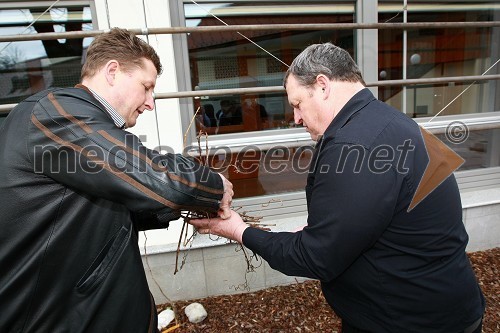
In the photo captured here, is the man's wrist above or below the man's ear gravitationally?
below

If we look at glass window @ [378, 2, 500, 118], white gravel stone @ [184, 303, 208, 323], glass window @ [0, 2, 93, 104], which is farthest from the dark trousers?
glass window @ [0, 2, 93, 104]

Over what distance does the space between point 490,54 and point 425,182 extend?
451 cm

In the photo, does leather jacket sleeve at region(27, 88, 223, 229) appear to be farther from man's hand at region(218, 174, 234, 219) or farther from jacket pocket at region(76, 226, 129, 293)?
man's hand at region(218, 174, 234, 219)

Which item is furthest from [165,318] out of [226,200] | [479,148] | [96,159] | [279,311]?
[479,148]

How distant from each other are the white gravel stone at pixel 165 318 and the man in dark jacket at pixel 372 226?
194 centimetres

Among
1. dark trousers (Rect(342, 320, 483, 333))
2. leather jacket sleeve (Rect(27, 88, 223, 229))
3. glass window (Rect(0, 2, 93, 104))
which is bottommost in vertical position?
dark trousers (Rect(342, 320, 483, 333))

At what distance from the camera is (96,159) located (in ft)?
3.84

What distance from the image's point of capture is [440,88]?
4570 mm

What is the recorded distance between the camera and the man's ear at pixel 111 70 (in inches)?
58.8

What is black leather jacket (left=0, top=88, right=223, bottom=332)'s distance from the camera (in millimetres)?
1181

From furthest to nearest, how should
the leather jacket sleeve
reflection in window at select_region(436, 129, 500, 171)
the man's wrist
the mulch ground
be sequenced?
reflection in window at select_region(436, 129, 500, 171)
the mulch ground
the man's wrist
the leather jacket sleeve

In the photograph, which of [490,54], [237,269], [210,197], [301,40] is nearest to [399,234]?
[210,197]

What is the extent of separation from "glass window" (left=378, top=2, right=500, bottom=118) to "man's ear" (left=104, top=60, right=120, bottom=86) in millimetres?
3465

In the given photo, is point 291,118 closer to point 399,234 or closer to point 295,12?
point 295,12
